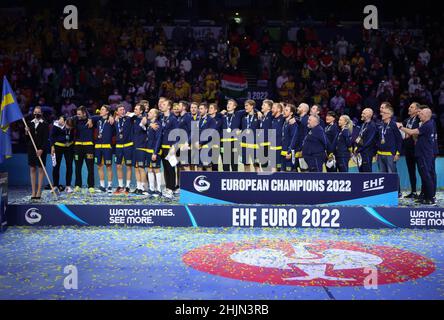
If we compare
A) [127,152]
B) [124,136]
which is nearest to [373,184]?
[127,152]

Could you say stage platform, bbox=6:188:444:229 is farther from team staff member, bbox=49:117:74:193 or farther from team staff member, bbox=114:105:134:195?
team staff member, bbox=49:117:74:193

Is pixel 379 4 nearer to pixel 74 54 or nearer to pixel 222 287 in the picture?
pixel 74 54

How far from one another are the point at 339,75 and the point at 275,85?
232 centimetres

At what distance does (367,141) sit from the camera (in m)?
12.5

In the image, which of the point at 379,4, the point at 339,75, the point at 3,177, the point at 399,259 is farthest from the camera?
the point at 379,4

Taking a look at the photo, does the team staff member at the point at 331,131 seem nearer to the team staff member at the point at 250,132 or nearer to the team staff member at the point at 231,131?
the team staff member at the point at 250,132

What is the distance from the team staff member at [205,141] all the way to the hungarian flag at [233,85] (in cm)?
699

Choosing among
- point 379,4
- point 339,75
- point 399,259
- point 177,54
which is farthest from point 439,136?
point 399,259

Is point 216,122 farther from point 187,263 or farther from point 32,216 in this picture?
point 187,263

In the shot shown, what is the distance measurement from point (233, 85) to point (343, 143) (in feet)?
25.4

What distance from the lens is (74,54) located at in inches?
813

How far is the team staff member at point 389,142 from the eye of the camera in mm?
12305

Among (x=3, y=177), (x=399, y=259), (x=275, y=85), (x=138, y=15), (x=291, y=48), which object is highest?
(x=138, y=15)

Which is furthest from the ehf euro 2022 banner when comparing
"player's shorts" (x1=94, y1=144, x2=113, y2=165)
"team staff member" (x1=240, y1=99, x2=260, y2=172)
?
"player's shorts" (x1=94, y1=144, x2=113, y2=165)
